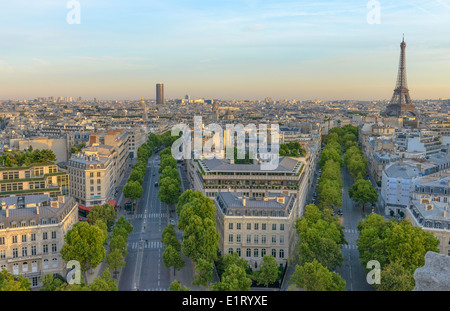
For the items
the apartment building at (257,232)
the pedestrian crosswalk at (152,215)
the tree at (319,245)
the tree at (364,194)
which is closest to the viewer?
the tree at (319,245)

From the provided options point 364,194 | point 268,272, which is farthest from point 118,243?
point 364,194

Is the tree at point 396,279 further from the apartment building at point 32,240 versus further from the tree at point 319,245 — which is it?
the apartment building at point 32,240

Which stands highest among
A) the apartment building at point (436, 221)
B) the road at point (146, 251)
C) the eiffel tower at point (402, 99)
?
the eiffel tower at point (402, 99)

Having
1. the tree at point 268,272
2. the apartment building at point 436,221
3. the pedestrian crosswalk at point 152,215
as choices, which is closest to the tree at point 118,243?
the tree at point 268,272

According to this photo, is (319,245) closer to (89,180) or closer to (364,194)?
(364,194)

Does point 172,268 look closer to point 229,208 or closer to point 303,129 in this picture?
point 229,208
